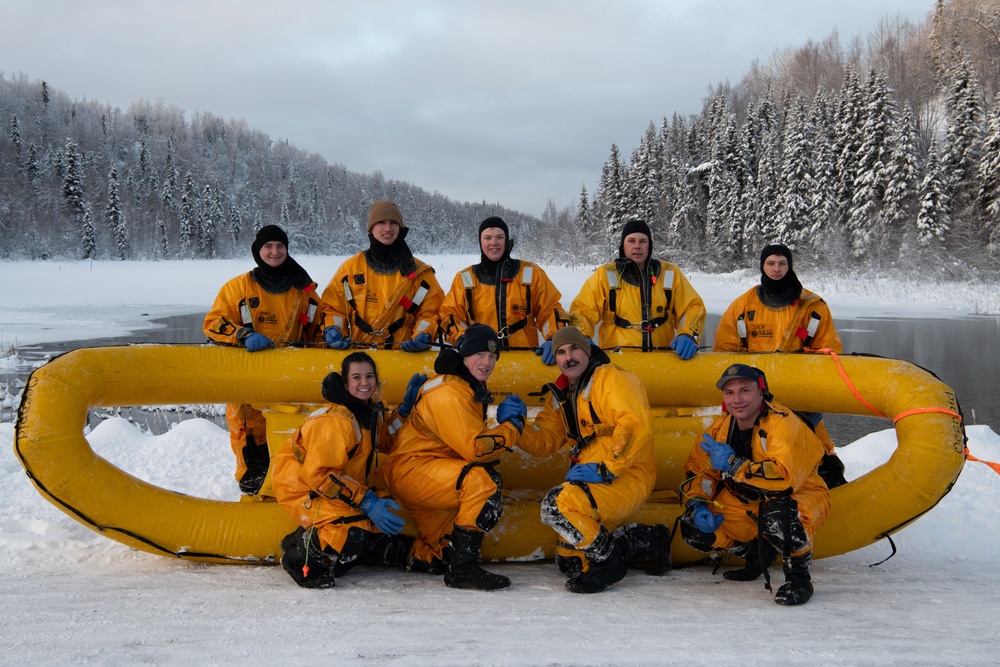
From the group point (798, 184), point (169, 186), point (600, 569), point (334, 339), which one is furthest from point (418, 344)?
point (169, 186)

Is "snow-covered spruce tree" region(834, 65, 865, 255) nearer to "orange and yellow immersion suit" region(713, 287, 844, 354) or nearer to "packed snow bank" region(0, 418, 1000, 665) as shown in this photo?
"orange and yellow immersion suit" region(713, 287, 844, 354)

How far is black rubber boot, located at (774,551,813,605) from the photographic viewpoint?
2.77m

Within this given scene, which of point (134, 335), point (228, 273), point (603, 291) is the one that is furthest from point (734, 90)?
point (603, 291)

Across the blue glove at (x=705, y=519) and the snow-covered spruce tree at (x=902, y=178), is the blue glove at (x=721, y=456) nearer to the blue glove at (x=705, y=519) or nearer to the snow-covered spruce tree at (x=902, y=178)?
the blue glove at (x=705, y=519)

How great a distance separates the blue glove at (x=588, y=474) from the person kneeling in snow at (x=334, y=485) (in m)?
0.78

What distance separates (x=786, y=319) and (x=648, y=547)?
1779 mm

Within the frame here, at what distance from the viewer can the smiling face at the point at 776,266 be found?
399 cm

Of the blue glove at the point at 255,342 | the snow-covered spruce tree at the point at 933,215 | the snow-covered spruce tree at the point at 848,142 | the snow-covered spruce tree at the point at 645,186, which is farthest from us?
the snow-covered spruce tree at the point at 645,186

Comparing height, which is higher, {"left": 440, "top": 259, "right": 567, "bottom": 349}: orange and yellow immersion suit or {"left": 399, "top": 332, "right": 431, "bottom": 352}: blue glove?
{"left": 440, "top": 259, "right": 567, "bottom": 349}: orange and yellow immersion suit

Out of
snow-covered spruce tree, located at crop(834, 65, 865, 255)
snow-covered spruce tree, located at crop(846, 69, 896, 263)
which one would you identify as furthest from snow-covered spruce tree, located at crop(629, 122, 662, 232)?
snow-covered spruce tree, located at crop(846, 69, 896, 263)

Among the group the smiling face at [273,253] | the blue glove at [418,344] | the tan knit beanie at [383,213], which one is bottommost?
the blue glove at [418,344]

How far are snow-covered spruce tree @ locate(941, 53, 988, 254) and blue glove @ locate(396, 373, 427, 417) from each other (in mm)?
27701

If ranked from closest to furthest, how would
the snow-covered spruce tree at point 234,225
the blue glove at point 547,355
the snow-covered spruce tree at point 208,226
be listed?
the blue glove at point 547,355 → the snow-covered spruce tree at point 208,226 → the snow-covered spruce tree at point 234,225

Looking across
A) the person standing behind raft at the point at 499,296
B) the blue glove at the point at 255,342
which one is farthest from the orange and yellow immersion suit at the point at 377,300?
the blue glove at the point at 255,342
